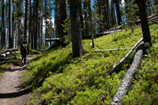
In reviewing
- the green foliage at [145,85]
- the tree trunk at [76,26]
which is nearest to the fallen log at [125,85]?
the green foliage at [145,85]

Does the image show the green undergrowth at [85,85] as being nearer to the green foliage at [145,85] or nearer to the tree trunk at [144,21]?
the green foliage at [145,85]

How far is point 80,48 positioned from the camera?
6.87 m

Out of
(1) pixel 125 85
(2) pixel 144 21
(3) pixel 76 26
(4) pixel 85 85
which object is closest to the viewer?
(1) pixel 125 85

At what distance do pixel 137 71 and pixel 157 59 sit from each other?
1154 millimetres

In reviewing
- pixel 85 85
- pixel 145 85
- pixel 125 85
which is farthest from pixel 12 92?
pixel 145 85

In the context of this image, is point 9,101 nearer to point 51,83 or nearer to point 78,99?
point 51,83

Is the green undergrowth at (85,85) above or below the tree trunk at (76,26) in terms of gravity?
below

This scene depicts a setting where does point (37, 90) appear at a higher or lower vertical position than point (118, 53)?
lower

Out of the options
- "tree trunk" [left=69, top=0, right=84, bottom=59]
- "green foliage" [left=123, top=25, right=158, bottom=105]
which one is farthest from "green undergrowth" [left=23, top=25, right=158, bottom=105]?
"tree trunk" [left=69, top=0, right=84, bottom=59]

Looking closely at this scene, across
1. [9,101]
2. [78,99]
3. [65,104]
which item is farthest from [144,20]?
[9,101]

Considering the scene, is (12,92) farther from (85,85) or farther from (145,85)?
(145,85)

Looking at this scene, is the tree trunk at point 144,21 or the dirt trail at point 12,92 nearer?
the dirt trail at point 12,92

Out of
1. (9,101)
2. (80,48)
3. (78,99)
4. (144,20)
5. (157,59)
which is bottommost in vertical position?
(9,101)

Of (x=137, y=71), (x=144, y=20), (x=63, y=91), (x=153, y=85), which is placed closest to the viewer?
(x=153, y=85)
